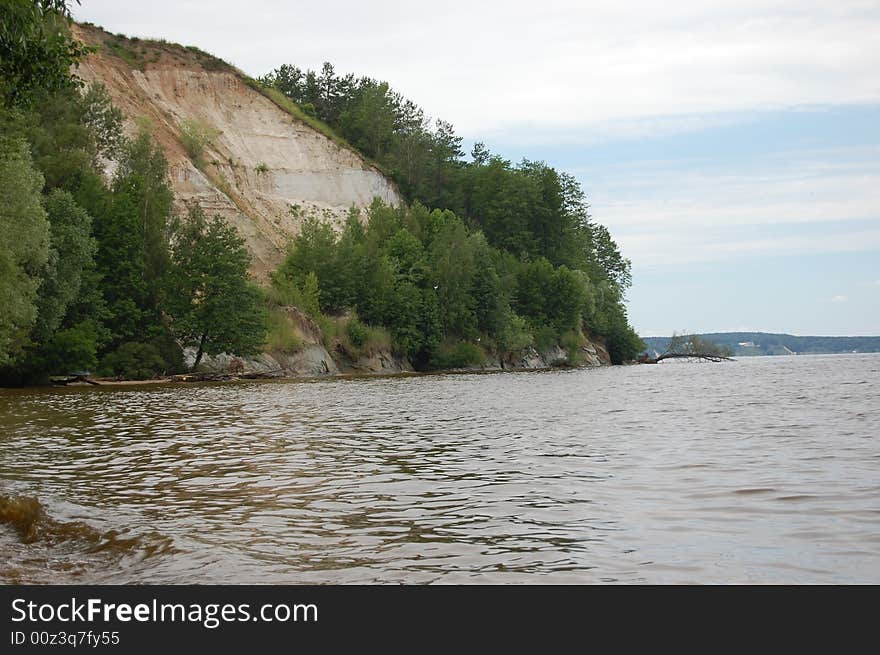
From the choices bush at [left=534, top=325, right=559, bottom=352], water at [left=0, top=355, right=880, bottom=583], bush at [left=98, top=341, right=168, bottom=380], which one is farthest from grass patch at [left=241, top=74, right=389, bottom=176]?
water at [left=0, top=355, right=880, bottom=583]

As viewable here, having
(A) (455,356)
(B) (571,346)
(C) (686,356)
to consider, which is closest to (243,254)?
(A) (455,356)

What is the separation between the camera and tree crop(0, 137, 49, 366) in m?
33.4

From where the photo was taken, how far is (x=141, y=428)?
2077 centimetres

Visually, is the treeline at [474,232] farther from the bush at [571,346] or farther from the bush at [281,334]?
the bush at [281,334]

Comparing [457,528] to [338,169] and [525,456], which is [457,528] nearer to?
[525,456]

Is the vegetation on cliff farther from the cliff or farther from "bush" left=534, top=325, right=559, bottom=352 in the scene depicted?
the cliff

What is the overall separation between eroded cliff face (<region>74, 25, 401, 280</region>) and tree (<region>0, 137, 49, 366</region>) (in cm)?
3278

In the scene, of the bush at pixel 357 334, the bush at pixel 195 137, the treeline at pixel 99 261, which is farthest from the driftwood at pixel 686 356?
the treeline at pixel 99 261

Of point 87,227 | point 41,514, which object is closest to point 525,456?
point 41,514

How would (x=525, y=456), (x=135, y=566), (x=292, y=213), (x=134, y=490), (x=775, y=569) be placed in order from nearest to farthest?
1. (x=775, y=569)
2. (x=135, y=566)
3. (x=134, y=490)
4. (x=525, y=456)
5. (x=292, y=213)

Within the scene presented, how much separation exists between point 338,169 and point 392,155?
14.3 metres

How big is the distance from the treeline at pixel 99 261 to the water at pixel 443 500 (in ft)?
51.0

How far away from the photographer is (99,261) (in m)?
52.4

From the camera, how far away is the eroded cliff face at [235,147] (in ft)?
238
